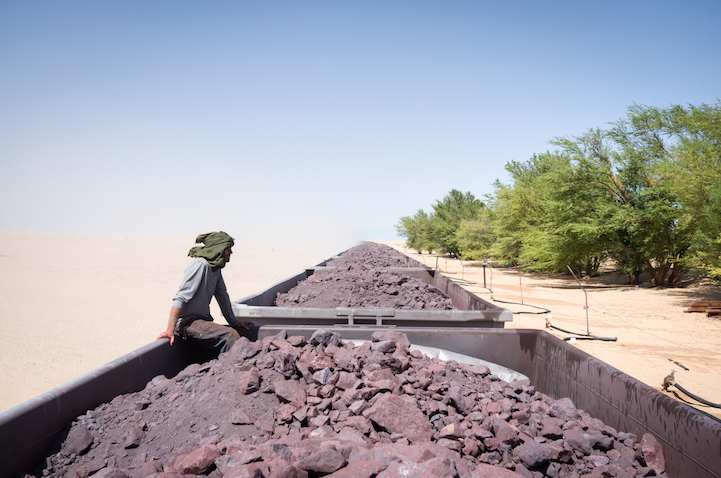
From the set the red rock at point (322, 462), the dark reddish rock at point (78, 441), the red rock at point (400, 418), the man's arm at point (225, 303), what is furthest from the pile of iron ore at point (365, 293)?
the red rock at point (322, 462)

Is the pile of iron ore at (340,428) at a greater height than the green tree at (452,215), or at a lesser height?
lesser

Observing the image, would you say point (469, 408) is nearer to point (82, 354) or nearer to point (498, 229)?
point (82, 354)

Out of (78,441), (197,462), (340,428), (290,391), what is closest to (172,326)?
(78,441)

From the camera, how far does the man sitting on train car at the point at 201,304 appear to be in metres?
3.52

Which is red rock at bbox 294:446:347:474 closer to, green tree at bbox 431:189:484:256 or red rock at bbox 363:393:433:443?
red rock at bbox 363:393:433:443

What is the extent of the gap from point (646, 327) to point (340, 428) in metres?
10.1

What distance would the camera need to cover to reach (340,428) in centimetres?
235

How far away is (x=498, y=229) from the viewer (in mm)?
27766

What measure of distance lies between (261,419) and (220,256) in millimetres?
1747

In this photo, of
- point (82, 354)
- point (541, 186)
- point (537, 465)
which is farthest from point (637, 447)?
point (541, 186)

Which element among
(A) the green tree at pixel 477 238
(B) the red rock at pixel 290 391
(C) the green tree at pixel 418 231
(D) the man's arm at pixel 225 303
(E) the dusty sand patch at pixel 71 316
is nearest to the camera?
(B) the red rock at pixel 290 391

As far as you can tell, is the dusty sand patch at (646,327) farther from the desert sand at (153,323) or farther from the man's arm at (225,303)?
the man's arm at (225,303)

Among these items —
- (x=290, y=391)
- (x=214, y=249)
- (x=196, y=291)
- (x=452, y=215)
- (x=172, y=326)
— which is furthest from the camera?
(x=452, y=215)

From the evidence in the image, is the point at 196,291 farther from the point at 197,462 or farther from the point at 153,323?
the point at 153,323
